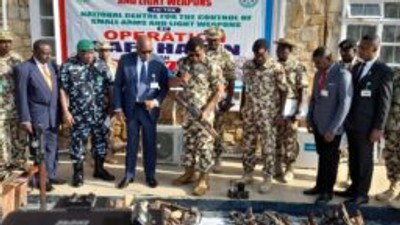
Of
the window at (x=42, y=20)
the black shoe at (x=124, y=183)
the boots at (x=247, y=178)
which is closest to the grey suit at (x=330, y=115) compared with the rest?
the boots at (x=247, y=178)

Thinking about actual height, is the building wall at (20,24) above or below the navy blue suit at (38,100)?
above

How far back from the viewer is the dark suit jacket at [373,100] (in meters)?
5.32

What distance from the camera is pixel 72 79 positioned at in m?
5.95

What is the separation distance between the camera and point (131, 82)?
5938mm

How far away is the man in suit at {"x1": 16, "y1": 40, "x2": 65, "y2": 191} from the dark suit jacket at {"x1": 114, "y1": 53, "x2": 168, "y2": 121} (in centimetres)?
67

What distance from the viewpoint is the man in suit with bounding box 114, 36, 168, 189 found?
5930mm

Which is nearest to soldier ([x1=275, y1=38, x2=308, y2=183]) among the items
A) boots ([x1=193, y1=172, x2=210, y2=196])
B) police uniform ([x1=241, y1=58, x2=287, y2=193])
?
police uniform ([x1=241, y1=58, x2=287, y2=193])

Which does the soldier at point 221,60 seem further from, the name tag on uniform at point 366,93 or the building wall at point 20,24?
the building wall at point 20,24

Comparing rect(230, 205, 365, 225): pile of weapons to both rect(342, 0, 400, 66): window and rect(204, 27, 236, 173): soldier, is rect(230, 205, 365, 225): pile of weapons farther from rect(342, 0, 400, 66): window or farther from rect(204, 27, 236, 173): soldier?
rect(342, 0, 400, 66): window

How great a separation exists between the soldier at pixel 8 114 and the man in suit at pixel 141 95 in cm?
108

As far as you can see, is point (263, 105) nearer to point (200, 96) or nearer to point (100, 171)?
point (200, 96)

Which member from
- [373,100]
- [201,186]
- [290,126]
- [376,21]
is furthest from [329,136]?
[376,21]

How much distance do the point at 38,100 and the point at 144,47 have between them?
1.23m

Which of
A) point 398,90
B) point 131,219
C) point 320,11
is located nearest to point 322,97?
point 398,90
